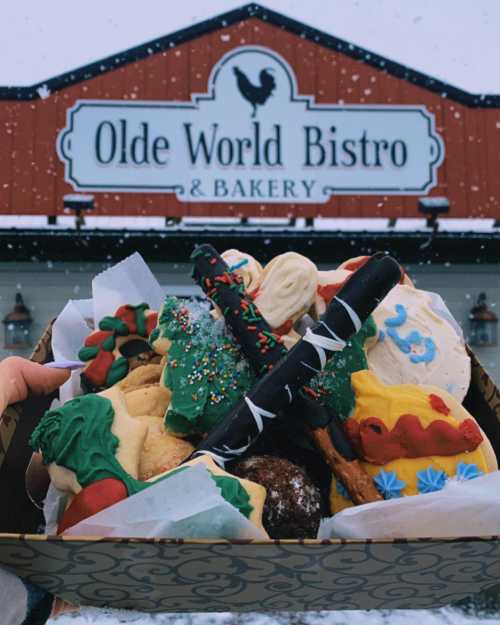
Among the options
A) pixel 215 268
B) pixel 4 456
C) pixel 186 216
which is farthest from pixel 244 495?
pixel 186 216

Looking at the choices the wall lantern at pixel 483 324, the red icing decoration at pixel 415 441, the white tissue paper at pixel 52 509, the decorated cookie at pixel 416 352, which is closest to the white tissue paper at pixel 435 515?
the red icing decoration at pixel 415 441

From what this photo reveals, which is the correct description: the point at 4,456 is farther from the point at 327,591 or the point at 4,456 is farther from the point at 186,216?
the point at 186,216

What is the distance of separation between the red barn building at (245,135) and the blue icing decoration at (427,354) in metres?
4.29

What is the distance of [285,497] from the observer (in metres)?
1.05

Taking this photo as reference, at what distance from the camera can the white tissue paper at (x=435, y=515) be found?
96 cm

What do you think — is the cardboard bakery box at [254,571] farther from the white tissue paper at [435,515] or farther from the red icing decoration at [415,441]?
the red icing decoration at [415,441]

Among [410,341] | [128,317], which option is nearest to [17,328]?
[128,317]

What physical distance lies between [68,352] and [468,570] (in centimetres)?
108

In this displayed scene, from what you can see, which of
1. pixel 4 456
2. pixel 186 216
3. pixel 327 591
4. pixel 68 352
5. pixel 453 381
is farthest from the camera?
pixel 186 216

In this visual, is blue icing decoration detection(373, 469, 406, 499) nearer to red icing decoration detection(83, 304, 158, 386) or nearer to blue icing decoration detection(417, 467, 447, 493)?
blue icing decoration detection(417, 467, 447, 493)

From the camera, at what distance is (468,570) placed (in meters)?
0.91

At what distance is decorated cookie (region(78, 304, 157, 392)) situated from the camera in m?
1.46

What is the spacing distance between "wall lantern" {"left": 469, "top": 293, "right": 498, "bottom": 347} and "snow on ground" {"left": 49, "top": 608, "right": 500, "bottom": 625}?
4.89m

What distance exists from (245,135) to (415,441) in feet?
15.5
